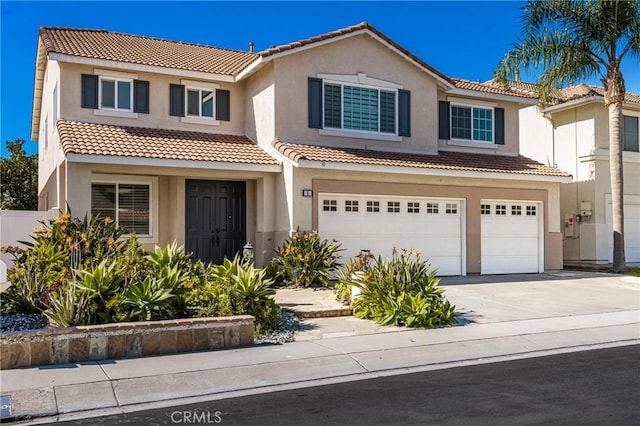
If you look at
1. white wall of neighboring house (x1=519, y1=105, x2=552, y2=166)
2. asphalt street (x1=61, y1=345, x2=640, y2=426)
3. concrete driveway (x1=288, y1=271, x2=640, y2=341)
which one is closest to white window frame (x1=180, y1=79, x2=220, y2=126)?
concrete driveway (x1=288, y1=271, x2=640, y2=341)

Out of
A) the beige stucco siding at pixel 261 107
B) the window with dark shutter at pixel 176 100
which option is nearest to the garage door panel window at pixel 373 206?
the beige stucco siding at pixel 261 107

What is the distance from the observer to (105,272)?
9430 millimetres

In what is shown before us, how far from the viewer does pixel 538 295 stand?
14750 mm

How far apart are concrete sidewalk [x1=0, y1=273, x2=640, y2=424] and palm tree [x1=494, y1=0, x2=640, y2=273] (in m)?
7.99

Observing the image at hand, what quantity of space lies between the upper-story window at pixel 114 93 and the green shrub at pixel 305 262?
6034mm

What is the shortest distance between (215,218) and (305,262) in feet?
12.7

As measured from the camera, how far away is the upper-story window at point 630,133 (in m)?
22.9

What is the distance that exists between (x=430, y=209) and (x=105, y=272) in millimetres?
10779

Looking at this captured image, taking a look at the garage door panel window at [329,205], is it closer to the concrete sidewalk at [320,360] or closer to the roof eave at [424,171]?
the roof eave at [424,171]

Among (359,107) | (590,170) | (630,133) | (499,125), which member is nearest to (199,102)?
(359,107)

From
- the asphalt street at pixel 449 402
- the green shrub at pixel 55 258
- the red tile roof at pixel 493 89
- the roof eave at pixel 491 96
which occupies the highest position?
the red tile roof at pixel 493 89

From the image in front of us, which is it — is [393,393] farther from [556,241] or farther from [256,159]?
[556,241]

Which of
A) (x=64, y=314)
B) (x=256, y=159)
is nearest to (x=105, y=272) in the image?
(x=64, y=314)

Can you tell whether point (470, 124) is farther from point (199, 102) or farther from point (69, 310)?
point (69, 310)
